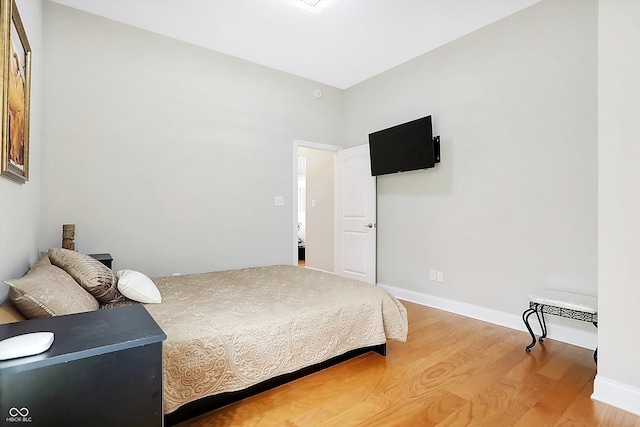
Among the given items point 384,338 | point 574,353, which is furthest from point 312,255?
point 574,353

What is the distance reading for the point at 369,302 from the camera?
225 cm

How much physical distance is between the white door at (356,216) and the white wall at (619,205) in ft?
8.41

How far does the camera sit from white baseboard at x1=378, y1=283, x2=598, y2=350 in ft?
8.55

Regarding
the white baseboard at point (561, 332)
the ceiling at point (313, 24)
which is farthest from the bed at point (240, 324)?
the ceiling at point (313, 24)

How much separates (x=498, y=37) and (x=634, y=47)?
62.3 inches

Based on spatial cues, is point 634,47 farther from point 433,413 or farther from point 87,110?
point 87,110

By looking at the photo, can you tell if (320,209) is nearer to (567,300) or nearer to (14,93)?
(567,300)

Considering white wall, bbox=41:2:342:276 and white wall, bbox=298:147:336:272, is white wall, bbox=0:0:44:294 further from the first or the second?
white wall, bbox=298:147:336:272

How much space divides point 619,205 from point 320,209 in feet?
13.1

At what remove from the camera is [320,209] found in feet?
17.9

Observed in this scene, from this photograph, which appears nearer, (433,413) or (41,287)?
(41,287)

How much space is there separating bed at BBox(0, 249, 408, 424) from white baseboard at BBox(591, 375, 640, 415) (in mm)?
1127

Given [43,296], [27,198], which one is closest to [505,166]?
[43,296]

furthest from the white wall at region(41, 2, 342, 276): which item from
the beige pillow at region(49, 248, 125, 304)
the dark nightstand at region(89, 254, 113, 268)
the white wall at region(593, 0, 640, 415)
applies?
the white wall at region(593, 0, 640, 415)
